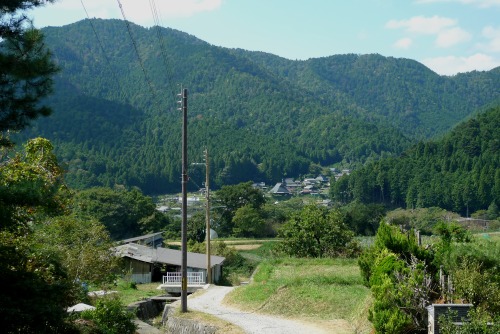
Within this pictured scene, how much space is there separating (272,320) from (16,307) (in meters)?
8.84

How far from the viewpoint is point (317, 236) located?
33.8 m

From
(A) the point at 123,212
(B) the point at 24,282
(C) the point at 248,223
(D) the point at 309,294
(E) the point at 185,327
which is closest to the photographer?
(B) the point at 24,282

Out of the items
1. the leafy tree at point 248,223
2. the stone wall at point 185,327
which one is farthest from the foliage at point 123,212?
the stone wall at point 185,327

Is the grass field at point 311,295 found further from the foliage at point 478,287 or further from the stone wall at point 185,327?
the foliage at point 478,287

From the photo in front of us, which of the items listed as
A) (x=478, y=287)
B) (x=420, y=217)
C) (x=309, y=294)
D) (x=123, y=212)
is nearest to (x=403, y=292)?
(x=478, y=287)

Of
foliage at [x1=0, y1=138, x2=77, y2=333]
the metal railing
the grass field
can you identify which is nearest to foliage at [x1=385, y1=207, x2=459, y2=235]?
the metal railing

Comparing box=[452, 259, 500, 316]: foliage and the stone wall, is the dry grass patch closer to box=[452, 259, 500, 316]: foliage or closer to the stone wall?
the stone wall

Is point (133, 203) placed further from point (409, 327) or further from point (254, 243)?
point (409, 327)

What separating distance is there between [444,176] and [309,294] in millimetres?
81010

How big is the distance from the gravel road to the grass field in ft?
1.68

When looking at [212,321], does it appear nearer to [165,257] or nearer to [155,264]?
[155,264]

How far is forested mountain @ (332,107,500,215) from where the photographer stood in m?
86.8

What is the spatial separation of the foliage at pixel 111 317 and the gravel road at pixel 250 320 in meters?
2.83

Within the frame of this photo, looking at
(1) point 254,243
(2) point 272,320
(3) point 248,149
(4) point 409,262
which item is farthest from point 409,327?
(3) point 248,149
